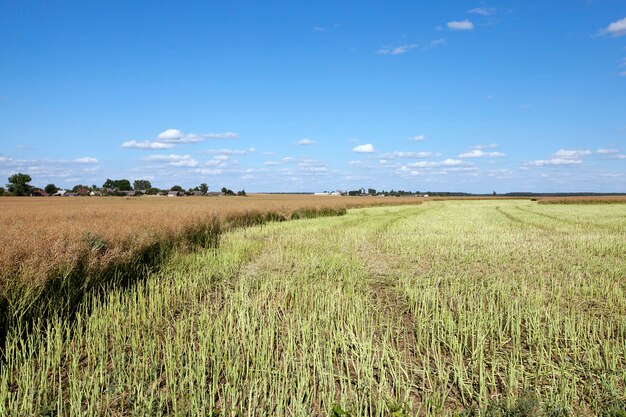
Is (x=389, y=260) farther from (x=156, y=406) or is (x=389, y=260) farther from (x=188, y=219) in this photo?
(x=156, y=406)

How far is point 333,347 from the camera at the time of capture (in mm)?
5223

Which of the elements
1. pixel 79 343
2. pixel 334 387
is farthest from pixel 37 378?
pixel 334 387

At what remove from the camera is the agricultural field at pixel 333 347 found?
3980mm

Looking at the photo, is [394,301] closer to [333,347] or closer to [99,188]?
[333,347]

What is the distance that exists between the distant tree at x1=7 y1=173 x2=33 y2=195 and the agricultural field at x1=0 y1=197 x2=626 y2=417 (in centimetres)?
9311

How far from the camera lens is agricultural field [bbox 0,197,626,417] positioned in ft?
13.1

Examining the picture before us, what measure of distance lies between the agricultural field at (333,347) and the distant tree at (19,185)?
305 feet

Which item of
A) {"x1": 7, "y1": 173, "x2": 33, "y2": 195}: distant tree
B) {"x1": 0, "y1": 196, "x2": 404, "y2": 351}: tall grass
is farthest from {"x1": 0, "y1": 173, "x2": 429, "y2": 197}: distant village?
{"x1": 0, "y1": 196, "x2": 404, "y2": 351}: tall grass

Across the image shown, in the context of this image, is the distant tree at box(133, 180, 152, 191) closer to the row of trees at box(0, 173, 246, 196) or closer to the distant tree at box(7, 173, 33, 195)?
the row of trees at box(0, 173, 246, 196)

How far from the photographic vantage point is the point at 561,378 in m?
4.32

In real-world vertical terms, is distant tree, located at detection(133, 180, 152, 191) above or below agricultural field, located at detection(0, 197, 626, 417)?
above

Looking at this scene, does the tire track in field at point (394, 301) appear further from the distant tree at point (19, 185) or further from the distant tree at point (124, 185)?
the distant tree at point (124, 185)

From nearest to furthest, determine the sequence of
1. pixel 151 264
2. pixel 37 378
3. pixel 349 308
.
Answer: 1. pixel 37 378
2. pixel 349 308
3. pixel 151 264

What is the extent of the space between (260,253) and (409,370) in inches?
336
